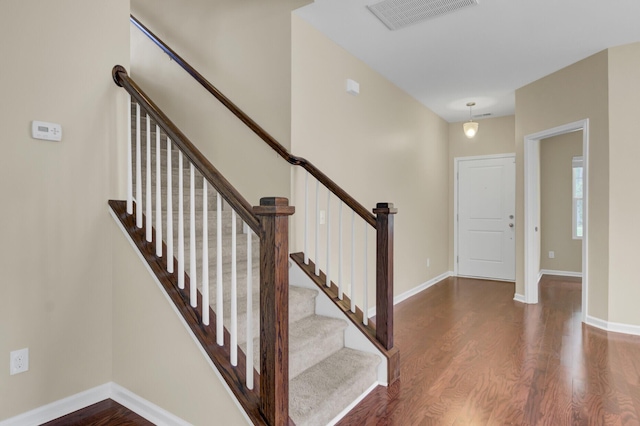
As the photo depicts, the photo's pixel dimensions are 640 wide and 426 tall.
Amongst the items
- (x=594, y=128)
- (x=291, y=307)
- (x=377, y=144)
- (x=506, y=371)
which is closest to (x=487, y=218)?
(x=594, y=128)

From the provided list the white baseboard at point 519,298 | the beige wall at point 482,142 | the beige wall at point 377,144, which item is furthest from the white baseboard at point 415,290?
the white baseboard at point 519,298

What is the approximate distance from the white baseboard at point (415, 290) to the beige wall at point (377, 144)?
0.24 ft

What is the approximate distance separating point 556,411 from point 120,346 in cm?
255

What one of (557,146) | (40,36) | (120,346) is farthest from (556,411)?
(557,146)

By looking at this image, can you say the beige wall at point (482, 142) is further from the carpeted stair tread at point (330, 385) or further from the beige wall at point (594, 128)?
the carpeted stair tread at point (330, 385)

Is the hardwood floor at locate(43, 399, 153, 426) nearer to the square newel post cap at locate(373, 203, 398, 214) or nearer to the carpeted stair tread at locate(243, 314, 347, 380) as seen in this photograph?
the carpeted stair tread at locate(243, 314, 347, 380)

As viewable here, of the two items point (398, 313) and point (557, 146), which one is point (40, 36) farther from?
point (557, 146)

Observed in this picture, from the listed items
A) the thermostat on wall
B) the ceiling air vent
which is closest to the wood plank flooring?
the thermostat on wall

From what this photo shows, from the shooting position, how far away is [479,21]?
9.96ft

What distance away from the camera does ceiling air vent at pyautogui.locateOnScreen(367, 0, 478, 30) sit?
9.06ft

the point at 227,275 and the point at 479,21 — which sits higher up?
the point at 479,21

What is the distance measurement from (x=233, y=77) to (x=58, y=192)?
5.71 feet

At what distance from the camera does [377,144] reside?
4.22m

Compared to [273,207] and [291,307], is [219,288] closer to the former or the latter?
[273,207]
